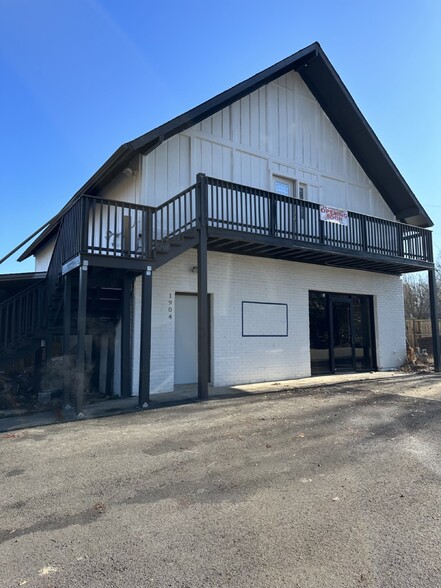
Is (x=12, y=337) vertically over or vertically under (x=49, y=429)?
over

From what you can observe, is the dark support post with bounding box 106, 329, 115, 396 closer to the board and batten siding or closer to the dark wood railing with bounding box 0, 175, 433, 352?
the dark wood railing with bounding box 0, 175, 433, 352

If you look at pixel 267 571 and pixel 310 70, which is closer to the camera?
pixel 267 571

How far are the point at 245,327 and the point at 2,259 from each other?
8971 mm

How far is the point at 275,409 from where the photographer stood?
7777 millimetres

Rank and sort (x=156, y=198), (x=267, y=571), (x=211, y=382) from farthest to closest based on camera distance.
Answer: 1. (x=211, y=382)
2. (x=156, y=198)
3. (x=267, y=571)

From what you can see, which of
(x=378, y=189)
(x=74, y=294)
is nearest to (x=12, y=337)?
(x=74, y=294)

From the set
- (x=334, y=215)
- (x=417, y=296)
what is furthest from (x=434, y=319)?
(x=417, y=296)

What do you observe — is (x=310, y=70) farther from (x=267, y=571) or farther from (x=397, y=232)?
(x=267, y=571)

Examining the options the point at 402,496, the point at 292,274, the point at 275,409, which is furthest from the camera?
the point at 292,274

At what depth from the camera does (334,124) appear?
14.8 metres

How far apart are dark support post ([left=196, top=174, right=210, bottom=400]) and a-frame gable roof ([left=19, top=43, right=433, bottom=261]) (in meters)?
1.60

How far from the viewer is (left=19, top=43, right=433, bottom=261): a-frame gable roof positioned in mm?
10172

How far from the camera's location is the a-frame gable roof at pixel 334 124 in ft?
33.4

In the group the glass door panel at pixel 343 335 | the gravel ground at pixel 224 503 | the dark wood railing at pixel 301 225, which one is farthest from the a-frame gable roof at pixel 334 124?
the gravel ground at pixel 224 503
